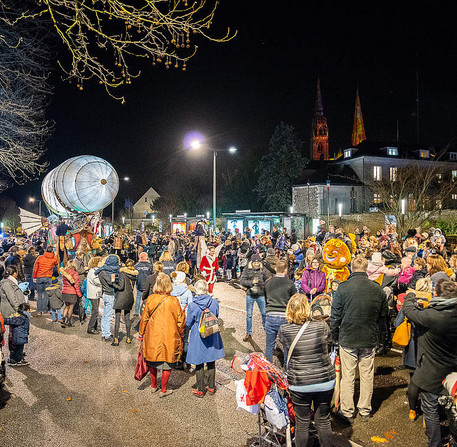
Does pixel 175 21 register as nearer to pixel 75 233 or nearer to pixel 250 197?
pixel 75 233

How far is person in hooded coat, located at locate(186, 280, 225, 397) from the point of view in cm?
601

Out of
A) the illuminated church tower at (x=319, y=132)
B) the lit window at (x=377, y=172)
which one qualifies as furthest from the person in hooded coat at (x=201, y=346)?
the illuminated church tower at (x=319, y=132)

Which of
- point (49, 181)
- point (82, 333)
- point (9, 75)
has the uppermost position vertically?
point (9, 75)

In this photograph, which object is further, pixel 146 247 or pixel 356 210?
pixel 356 210

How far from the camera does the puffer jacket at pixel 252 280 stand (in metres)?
8.59

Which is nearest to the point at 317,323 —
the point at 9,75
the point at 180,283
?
the point at 180,283

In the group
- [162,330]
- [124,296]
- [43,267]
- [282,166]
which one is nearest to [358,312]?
[162,330]

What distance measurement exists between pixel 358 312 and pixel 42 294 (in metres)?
9.69

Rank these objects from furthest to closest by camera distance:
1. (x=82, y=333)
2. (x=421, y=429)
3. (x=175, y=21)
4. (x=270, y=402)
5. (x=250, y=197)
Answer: (x=250, y=197)
(x=82, y=333)
(x=421, y=429)
(x=175, y=21)
(x=270, y=402)

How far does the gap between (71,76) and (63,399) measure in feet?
15.9

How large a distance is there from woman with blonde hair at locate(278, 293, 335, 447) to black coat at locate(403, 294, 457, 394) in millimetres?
1162

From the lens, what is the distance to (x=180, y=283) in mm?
7328

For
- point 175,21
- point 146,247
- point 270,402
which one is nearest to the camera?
point 270,402

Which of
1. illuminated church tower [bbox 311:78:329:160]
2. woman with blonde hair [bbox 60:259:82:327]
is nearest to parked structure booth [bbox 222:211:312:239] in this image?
woman with blonde hair [bbox 60:259:82:327]
